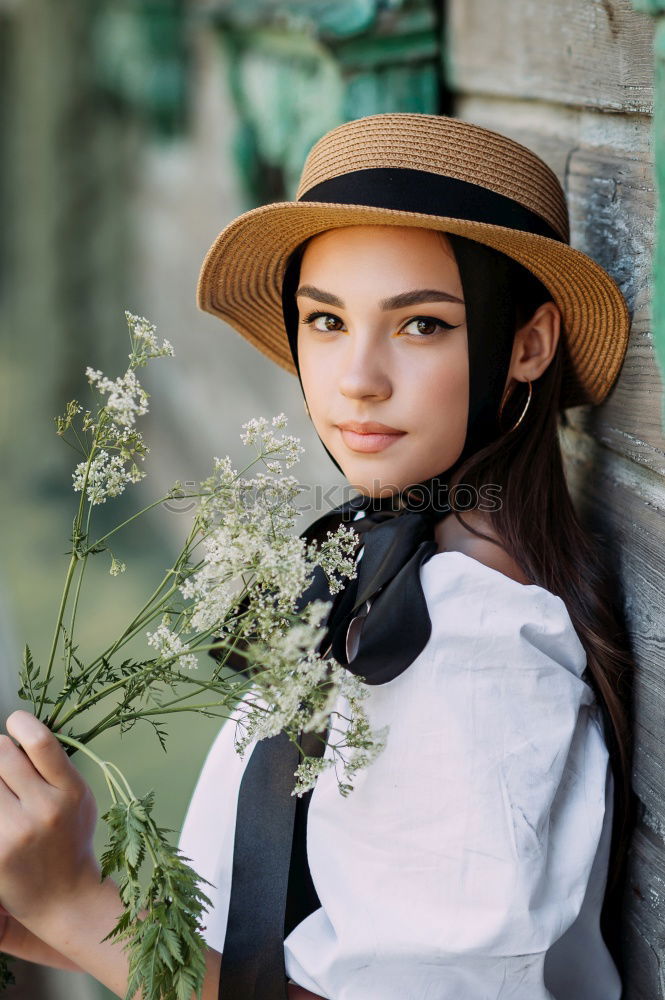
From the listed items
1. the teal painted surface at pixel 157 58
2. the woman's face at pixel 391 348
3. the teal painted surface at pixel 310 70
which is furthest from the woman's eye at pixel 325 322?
the teal painted surface at pixel 157 58

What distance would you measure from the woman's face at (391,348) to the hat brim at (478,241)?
51 millimetres

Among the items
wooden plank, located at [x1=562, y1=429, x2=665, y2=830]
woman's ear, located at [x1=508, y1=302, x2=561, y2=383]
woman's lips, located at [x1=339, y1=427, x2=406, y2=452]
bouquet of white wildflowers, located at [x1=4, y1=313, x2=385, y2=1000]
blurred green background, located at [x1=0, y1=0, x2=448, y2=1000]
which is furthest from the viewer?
blurred green background, located at [x1=0, y1=0, x2=448, y2=1000]

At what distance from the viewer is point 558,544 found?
1.67 meters

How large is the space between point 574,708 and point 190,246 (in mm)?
4694

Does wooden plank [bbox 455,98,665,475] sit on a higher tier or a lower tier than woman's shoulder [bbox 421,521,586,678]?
higher

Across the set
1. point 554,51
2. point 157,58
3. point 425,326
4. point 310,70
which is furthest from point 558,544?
point 157,58

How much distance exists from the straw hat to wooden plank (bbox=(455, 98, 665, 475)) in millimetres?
54

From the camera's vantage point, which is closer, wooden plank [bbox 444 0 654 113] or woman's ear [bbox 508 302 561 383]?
wooden plank [bbox 444 0 654 113]

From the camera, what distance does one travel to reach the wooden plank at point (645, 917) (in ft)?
4.99

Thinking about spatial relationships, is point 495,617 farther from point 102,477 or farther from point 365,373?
point 102,477

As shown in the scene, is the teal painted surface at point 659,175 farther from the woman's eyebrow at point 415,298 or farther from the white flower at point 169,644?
the white flower at point 169,644

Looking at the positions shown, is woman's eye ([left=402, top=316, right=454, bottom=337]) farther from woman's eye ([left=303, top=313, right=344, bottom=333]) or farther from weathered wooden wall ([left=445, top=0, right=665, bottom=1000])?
weathered wooden wall ([left=445, top=0, right=665, bottom=1000])

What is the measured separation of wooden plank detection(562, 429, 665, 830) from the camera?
1.51m

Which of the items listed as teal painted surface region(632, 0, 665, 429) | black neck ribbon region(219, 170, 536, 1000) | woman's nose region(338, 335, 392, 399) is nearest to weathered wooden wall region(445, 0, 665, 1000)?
teal painted surface region(632, 0, 665, 429)
